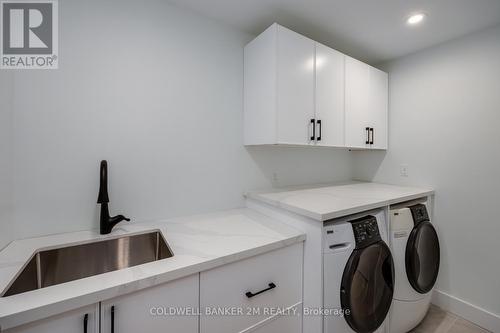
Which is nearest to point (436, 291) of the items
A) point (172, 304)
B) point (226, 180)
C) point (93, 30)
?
point (226, 180)

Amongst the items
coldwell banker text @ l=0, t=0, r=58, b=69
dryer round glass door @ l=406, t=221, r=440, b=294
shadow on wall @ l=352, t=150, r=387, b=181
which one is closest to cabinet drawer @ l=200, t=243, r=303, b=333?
dryer round glass door @ l=406, t=221, r=440, b=294

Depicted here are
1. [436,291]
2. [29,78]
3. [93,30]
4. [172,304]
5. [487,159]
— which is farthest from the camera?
[436,291]

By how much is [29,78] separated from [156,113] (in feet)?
2.02

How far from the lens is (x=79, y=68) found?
3.88 feet

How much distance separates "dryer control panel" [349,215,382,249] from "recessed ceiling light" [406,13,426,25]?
59.9 inches

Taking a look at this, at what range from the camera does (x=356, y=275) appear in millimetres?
1208

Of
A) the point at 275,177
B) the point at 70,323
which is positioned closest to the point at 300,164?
the point at 275,177

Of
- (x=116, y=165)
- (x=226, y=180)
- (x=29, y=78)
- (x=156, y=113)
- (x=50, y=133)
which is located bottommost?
(x=226, y=180)

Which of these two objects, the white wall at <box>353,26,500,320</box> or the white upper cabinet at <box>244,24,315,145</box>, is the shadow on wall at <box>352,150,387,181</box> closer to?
the white wall at <box>353,26,500,320</box>

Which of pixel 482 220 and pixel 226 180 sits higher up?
pixel 226 180

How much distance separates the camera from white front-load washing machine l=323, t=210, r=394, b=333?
1152 millimetres

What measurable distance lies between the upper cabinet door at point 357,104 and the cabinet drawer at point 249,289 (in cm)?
126

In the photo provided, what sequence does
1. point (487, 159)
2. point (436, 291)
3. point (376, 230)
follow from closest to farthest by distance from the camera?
point (376, 230), point (487, 159), point (436, 291)

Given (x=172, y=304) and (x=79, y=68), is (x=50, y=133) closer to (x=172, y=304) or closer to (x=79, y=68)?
(x=79, y=68)
